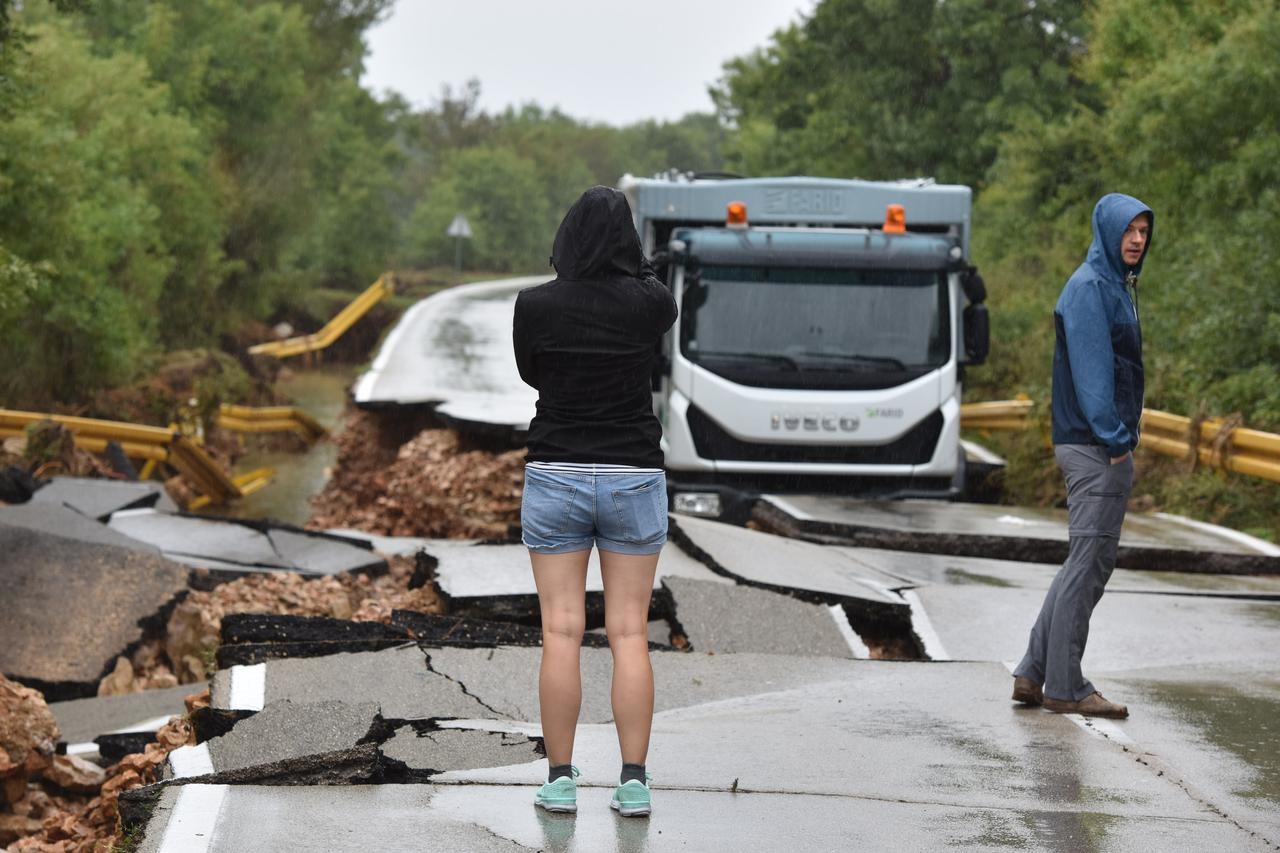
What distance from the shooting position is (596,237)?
15.7ft

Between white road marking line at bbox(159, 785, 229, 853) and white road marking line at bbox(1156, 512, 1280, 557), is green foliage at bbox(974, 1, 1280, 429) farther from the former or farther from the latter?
white road marking line at bbox(159, 785, 229, 853)

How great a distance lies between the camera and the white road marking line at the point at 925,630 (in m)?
8.57

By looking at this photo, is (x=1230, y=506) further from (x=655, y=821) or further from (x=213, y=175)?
(x=213, y=175)

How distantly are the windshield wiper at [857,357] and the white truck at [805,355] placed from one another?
0.04 feet

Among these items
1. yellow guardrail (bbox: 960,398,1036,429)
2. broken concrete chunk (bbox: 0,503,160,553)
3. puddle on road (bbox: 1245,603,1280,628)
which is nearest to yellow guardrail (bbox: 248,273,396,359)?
yellow guardrail (bbox: 960,398,1036,429)

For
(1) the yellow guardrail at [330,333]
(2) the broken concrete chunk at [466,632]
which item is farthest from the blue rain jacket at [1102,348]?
(1) the yellow guardrail at [330,333]

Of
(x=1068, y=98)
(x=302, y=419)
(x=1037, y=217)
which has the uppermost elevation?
(x=1068, y=98)

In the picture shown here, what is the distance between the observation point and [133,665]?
9.89 m

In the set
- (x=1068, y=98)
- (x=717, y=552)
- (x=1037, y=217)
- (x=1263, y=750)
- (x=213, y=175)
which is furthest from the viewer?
(x=213, y=175)

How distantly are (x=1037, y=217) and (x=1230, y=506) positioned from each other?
39.9 feet

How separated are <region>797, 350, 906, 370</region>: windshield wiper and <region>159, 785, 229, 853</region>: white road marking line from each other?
874 cm

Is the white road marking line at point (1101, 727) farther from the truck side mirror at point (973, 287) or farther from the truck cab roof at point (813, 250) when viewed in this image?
the truck cab roof at point (813, 250)

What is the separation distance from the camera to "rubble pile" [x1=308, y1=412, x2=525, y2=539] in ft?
54.6

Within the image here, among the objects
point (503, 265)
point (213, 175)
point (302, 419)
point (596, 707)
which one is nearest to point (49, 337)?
point (302, 419)
